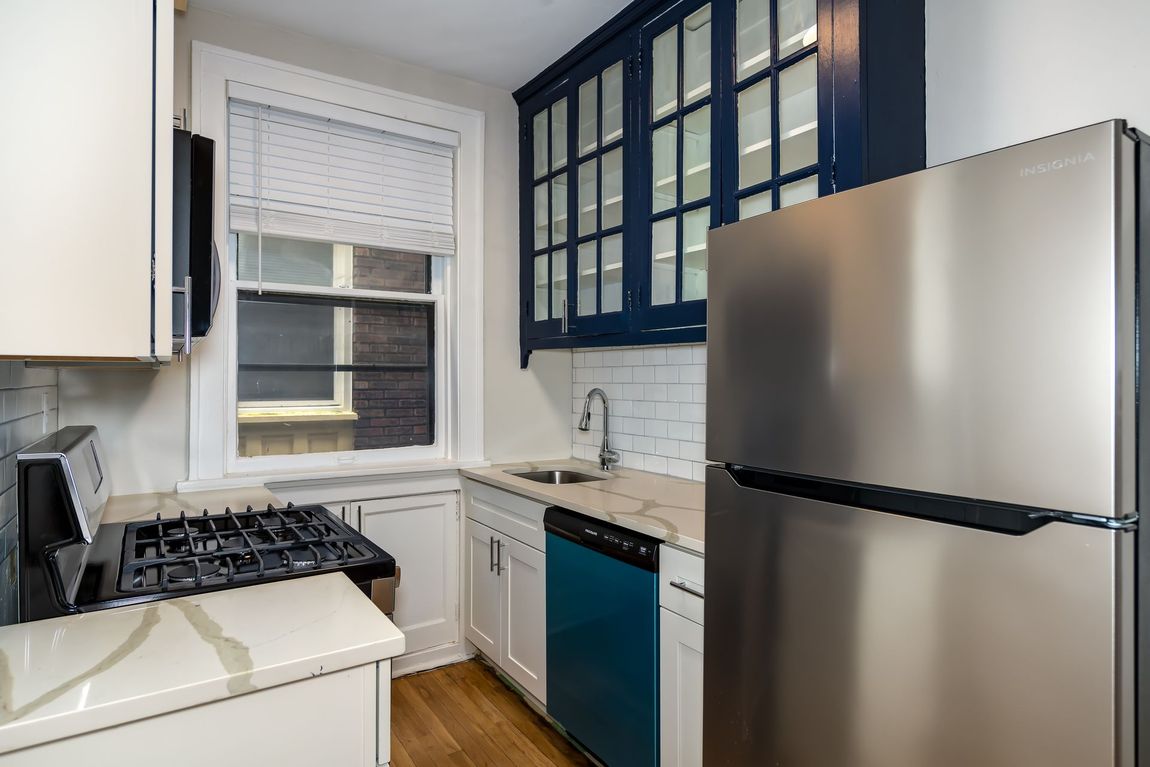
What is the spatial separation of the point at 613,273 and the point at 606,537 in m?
1.00

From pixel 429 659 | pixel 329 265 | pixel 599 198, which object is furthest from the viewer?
pixel 429 659

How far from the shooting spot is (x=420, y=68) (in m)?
2.88

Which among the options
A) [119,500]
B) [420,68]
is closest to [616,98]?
[420,68]

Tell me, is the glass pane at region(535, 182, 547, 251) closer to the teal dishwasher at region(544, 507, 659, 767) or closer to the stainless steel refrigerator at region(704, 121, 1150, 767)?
the teal dishwasher at region(544, 507, 659, 767)

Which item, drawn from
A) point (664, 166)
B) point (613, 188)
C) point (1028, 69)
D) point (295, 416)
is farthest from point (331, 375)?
point (1028, 69)

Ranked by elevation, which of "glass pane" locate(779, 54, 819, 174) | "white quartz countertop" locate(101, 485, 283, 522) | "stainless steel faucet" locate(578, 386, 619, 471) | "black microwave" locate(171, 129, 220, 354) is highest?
"glass pane" locate(779, 54, 819, 174)

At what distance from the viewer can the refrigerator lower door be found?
88cm

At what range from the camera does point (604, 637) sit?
2.04 m

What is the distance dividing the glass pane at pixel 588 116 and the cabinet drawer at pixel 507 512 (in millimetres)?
1435

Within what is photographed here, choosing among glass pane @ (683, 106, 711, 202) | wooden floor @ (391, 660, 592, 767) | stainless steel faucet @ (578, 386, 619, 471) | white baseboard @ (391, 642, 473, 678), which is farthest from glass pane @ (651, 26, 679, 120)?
white baseboard @ (391, 642, 473, 678)

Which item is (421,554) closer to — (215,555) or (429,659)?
(429,659)

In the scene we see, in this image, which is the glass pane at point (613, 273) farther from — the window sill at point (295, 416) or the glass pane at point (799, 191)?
the window sill at point (295, 416)

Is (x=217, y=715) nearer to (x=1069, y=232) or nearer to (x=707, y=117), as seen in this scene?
(x=1069, y=232)

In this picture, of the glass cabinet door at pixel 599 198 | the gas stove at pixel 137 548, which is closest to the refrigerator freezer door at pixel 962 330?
the gas stove at pixel 137 548
